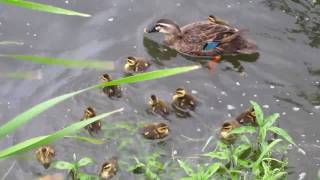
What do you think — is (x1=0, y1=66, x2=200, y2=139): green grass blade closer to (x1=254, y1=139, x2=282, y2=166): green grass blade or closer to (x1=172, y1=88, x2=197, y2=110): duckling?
(x1=254, y1=139, x2=282, y2=166): green grass blade

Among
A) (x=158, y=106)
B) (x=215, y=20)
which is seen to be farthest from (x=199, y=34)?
(x=158, y=106)

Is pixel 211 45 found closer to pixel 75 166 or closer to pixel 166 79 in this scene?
pixel 166 79

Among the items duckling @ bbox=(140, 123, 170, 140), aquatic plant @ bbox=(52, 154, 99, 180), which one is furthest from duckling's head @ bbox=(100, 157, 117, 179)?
duckling @ bbox=(140, 123, 170, 140)

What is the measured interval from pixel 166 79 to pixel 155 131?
928 mm

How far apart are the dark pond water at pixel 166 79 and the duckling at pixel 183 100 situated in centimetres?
10

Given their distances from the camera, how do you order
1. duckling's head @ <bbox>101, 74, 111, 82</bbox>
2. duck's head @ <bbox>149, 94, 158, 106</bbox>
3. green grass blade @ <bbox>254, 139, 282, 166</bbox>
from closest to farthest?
green grass blade @ <bbox>254, 139, 282, 166</bbox>, duck's head @ <bbox>149, 94, 158, 106</bbox>, duckling's head @ <bbox>101, 74, 111, 82</bbox>

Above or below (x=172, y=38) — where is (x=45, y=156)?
below

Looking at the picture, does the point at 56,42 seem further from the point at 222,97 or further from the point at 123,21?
the point at 222,97

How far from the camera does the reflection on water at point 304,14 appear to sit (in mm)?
5884

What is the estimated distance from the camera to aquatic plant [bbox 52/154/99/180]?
421 centimetres

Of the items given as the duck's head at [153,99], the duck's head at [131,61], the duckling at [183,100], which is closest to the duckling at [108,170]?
the duck's head at [153,99]

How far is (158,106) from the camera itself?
5078 millimetres

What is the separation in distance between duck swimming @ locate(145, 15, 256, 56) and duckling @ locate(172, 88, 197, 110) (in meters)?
0.93

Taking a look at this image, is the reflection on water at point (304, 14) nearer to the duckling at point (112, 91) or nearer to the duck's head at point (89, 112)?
the duckling at point (112, 91)
